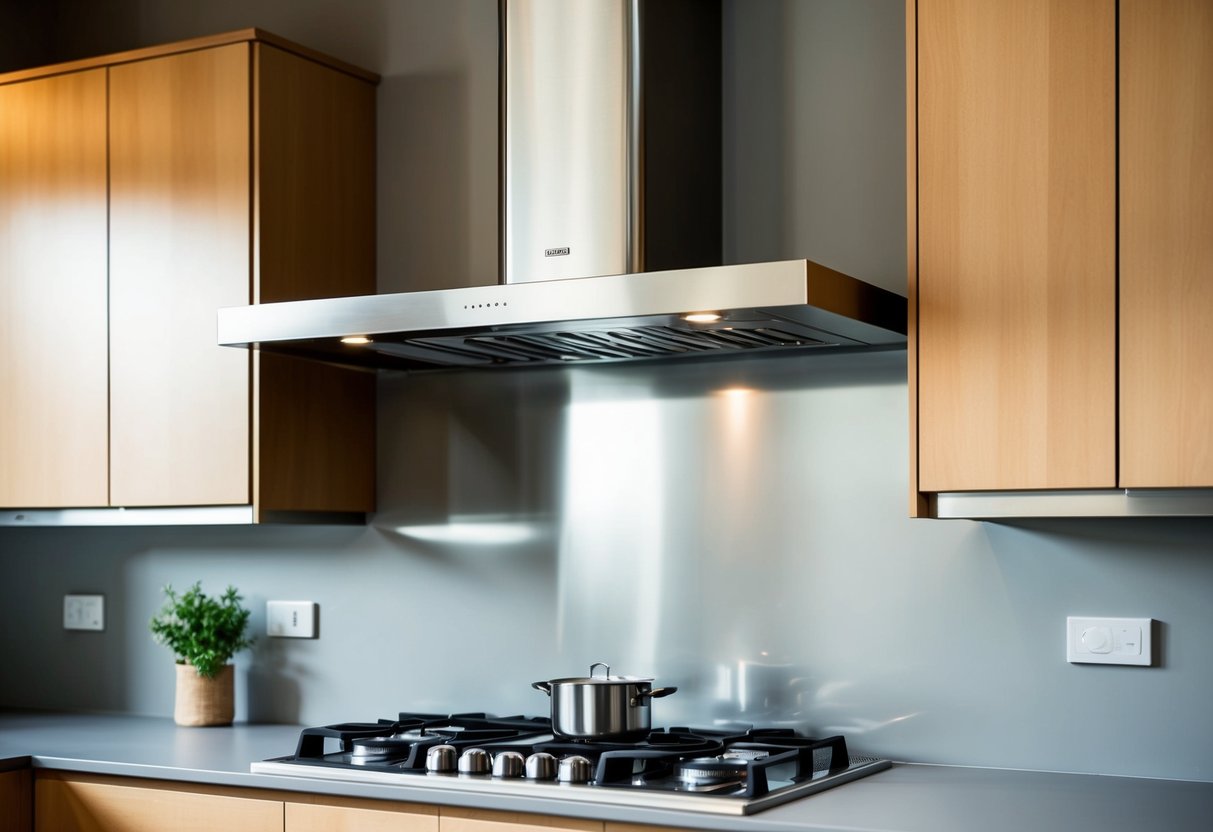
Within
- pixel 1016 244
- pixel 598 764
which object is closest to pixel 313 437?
pixel 598 764

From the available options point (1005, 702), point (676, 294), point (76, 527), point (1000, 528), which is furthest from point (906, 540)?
point (76, 527)

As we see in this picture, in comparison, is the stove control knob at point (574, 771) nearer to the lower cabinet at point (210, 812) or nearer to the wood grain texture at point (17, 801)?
the lower cabinet at point (210, 812)

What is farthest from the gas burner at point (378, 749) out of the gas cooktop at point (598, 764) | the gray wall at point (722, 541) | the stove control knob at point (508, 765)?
the gray wall at point (722, 541)

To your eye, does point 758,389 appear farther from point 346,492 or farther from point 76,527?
point 76,527

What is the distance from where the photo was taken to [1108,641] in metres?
2.35

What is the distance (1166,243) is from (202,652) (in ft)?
6.97

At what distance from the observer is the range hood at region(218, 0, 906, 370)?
231 centimetres

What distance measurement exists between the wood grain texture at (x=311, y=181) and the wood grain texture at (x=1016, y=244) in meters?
1.34

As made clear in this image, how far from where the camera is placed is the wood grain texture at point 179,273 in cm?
285

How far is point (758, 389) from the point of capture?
2.69 m

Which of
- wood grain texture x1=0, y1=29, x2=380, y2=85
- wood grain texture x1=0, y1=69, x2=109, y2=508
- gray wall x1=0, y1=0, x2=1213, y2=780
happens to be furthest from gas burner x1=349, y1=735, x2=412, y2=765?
wood grain texture x1=0, y1=29, x2=380, y2=85

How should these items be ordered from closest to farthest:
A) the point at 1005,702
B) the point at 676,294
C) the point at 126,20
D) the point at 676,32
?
the point at 676,294 → the point at 1005,702 → the point at 676,32 → the point at 126,20

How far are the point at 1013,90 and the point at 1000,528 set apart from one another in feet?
2.51

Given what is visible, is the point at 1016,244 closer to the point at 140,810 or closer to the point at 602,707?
the point at 602,707
